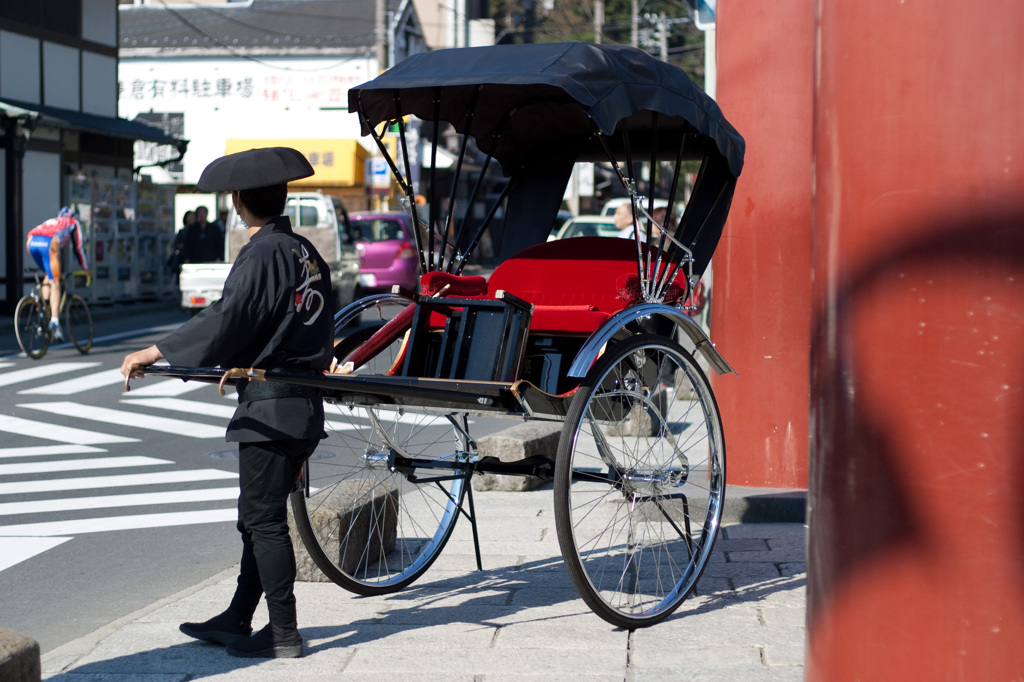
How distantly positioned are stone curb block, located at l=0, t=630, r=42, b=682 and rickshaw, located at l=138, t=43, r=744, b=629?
1.00 m

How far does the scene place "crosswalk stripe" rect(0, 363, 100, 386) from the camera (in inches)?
514

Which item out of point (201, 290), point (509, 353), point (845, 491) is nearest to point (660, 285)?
point (509, 353)

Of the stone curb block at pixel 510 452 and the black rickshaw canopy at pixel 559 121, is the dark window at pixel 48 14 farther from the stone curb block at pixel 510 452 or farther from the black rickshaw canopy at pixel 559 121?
the black rickshaw canopy at pixel 559 121

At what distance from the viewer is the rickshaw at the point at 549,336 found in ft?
14.8

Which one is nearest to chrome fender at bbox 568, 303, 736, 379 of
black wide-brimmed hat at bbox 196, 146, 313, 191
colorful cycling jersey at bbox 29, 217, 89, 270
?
black wide-brimmed hat at bbox 196, 146, 313, 191

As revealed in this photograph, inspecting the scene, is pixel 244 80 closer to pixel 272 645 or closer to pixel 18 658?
pixel 272 645

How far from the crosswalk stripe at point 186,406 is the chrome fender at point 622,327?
6700 mm

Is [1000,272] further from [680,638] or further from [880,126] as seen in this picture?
[680,638]

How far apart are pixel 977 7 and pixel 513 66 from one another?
9.19 feet

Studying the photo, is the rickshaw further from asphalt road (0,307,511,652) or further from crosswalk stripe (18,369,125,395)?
crosswalk stripe (18,369,125,395)

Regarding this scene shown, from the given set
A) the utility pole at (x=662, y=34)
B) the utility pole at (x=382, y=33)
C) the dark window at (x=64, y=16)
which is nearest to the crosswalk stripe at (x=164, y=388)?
the dark window at (x=64, y=16)

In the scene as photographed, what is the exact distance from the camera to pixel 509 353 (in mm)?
4699

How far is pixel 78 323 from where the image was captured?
15430 millimetres

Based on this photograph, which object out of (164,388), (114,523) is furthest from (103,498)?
(164,388)
